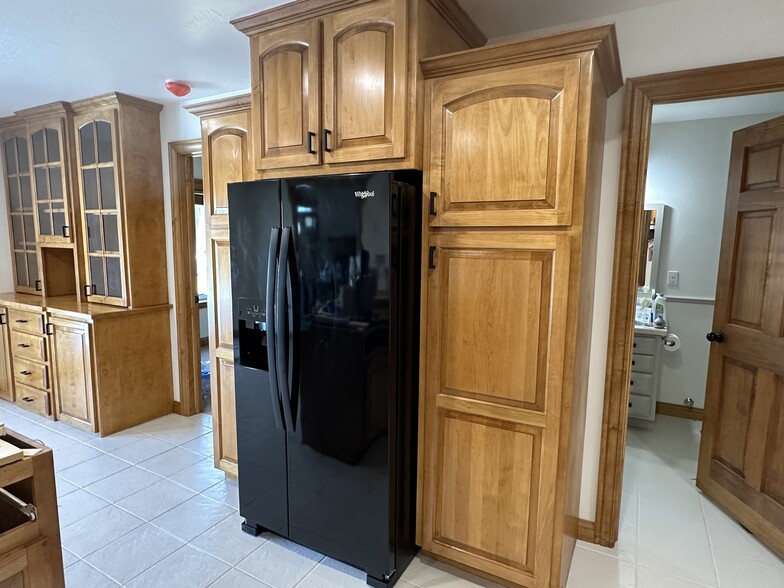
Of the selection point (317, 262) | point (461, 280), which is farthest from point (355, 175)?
point (461, 280)

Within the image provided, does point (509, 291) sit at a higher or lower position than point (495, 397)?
higher

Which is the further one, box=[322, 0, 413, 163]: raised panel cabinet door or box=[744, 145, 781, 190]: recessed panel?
box=[744, 145, 781, 190]: recessed panel

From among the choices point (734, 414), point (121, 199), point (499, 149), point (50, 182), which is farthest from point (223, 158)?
point (734, 414)

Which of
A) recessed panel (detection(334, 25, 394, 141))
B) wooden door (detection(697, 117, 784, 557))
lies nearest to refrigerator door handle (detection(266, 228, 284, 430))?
recessed panel (detection(334, 25, 394, 141))

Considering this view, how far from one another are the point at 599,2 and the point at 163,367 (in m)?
3.74

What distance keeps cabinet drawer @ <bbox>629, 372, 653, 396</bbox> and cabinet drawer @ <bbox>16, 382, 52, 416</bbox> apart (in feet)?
15.2

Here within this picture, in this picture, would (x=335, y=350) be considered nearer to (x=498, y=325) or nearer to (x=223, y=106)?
(x=498, y=325)

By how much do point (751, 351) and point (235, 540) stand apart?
2761mm

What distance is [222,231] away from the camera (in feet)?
7.91

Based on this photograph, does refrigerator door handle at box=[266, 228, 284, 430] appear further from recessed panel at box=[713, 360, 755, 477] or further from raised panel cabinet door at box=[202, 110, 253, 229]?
recessed panel at box=[713, 360, 755, 477]

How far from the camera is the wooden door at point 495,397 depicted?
5.25ft

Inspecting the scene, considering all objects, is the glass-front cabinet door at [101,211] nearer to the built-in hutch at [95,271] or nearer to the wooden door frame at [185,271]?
the built-in hutch at [95,271]

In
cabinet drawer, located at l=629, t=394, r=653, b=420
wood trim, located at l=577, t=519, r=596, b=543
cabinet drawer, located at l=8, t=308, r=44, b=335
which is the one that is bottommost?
wood trim, located at l=577, t=519, r=596, b=543

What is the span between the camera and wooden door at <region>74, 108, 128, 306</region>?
3248 millimetres
